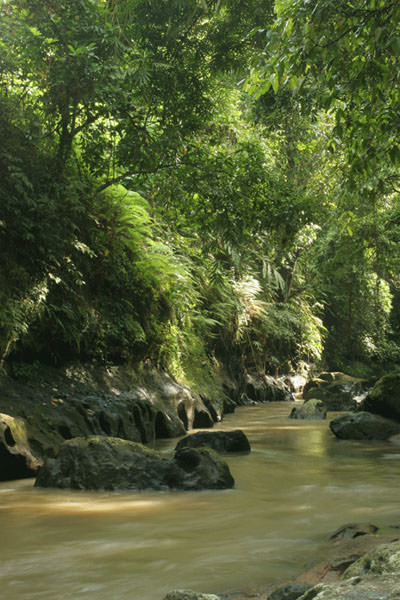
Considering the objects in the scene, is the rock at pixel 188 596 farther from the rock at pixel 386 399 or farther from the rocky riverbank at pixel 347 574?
the rock at pixel 386 399

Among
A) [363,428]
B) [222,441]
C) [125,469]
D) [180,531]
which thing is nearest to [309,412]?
[363,428]

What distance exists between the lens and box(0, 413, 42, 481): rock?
5215 mm

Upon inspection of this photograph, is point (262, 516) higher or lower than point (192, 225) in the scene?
lower

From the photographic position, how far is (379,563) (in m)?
2.25

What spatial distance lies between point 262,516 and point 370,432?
18.3 ft

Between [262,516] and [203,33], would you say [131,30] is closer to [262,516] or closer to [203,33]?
[203,33]

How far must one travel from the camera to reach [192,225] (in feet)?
30.3

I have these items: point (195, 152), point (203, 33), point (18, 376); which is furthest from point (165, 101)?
point (18, 376)

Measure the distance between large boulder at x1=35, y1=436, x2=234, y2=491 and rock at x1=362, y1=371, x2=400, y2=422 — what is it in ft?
17.6

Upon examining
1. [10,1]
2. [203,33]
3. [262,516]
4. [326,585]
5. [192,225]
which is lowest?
[262,516]

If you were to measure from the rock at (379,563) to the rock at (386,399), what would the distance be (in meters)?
7.78

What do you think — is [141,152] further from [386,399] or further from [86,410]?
[386,399]

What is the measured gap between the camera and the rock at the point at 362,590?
175cm

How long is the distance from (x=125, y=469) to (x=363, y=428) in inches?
214
